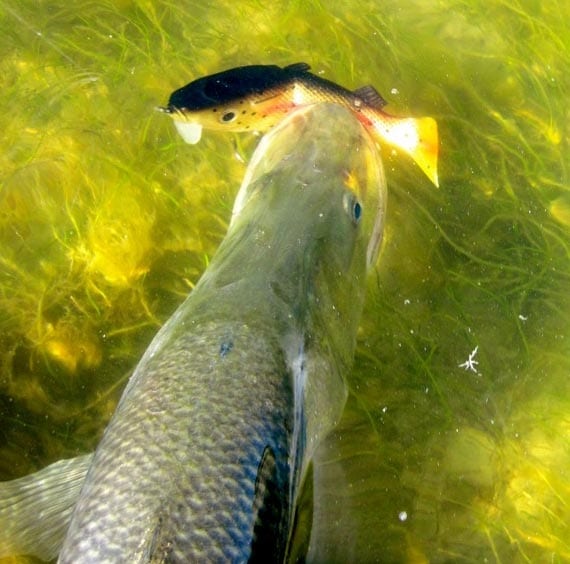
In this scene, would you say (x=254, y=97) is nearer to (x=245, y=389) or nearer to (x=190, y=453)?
(x=245, y=389)

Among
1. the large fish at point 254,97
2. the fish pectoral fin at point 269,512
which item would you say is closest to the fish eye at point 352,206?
the large fish at point 254,97

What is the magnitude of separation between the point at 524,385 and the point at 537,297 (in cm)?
81

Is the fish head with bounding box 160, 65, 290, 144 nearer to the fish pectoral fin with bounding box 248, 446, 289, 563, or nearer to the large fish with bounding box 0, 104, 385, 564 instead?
the large fish with bounding box 0, 104, 385, 564

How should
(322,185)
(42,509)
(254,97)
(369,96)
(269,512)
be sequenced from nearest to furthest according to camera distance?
(269,512) < (42,509) < (322,185) < (254,97) < (369,96)

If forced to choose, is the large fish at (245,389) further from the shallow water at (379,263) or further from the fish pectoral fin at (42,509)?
the shallow water at (379,263)

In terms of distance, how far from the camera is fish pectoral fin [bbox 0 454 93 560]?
225cm

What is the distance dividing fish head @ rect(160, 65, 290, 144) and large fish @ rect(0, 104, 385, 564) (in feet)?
1.02

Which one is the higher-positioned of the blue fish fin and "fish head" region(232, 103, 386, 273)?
"fish head" region(232, 103, 386, 273)

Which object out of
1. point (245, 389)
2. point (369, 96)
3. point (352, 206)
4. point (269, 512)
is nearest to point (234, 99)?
point (369, 96)

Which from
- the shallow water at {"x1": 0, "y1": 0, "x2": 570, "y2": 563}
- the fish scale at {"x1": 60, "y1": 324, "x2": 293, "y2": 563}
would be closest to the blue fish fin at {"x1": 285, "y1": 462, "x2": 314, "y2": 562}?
the shallow water at {"x1": 0, "y1": 0, "x2": 570, "y2": 563}

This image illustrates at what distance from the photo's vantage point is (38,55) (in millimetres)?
4574

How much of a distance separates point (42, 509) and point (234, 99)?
2255 mm

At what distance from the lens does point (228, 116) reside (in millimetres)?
3041

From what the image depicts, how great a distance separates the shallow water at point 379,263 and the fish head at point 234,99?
3.75ft
